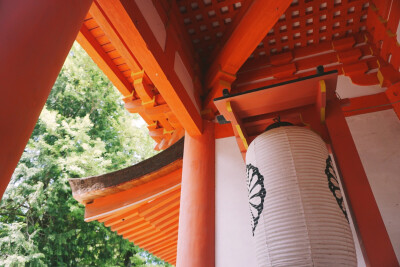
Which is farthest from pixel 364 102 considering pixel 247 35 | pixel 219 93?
pixel 219 93

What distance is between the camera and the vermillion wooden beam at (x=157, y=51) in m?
2.30

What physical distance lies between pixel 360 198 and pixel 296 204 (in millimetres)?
595

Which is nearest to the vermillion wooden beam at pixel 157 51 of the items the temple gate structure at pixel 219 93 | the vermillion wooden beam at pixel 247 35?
the temple gate structure at pixel 219 93

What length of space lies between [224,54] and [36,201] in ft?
25.6

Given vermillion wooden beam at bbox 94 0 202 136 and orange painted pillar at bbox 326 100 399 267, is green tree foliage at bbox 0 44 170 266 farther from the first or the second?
orange painted pillar at bbox 326 100 399 267

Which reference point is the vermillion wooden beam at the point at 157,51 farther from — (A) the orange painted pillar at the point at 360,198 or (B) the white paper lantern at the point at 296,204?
(A) the orange painted pillar at the point at 360,198

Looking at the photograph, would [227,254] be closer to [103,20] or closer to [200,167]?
[200,167]

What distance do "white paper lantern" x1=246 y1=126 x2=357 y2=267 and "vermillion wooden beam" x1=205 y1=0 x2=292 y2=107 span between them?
1415mm

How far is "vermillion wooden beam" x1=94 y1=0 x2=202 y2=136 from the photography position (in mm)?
2299

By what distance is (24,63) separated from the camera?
1.07 meters

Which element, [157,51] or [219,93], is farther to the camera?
[219,93]

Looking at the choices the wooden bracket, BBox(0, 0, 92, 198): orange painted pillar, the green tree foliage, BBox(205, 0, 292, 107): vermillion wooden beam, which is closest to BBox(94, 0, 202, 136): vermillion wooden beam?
BBox(205, 0, 292, 107): vermillion wooden beam

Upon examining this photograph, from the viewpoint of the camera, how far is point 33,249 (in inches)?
310

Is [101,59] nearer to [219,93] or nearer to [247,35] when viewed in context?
[219,93]
